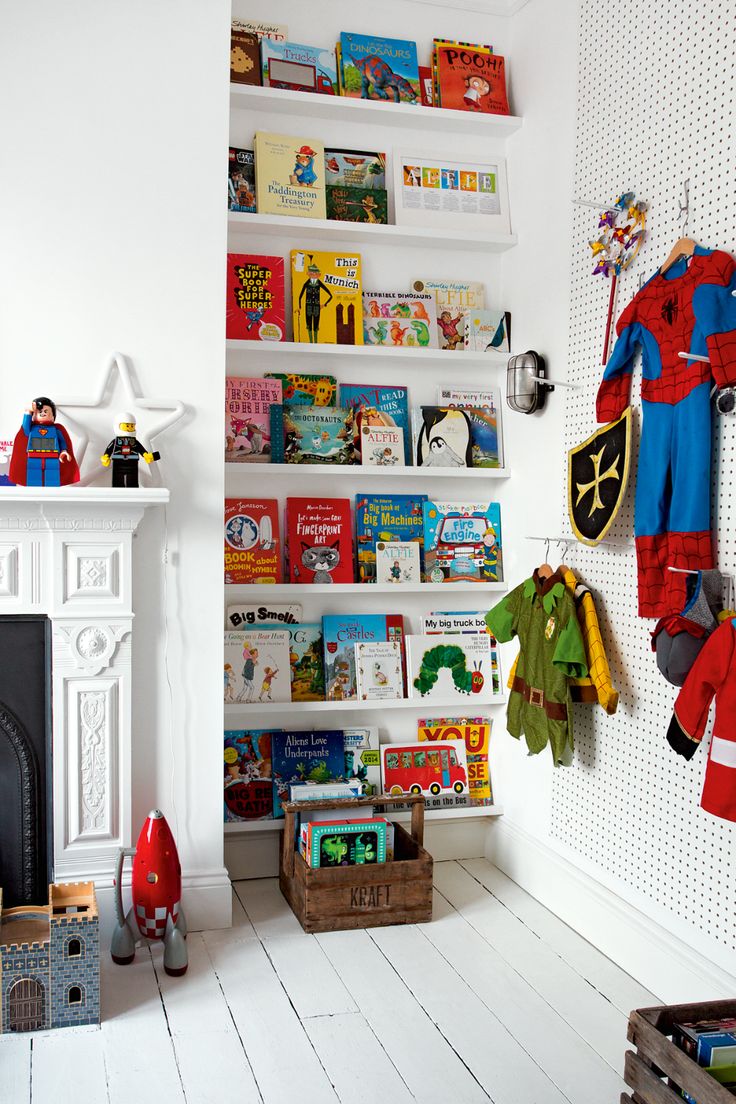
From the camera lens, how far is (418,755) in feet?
11.0

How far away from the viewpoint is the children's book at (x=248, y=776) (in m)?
3.17

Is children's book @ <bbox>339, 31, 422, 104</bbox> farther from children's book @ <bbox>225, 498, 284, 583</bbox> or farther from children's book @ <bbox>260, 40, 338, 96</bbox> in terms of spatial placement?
children's book @ <bbox>225, 498, 284, 583</bbox>

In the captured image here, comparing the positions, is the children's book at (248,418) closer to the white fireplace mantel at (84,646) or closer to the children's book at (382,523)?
the children's book at (382,523)

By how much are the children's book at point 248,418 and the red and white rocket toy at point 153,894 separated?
1.15 meters

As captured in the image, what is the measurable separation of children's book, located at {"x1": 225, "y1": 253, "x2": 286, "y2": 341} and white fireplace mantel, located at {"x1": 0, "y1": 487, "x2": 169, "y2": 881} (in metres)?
0.83

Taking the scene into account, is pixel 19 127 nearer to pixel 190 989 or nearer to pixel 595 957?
pixel 190 989

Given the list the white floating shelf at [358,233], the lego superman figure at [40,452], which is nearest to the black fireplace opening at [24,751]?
the lego superman figure at [40,452]

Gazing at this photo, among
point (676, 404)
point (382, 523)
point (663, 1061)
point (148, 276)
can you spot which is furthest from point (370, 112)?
point (663, 1061)

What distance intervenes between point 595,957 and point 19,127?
2635 mm

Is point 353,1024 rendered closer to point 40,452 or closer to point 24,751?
point 24,751

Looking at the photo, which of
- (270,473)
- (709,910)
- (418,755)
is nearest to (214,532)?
(270,473)

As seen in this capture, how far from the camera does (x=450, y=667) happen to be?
3.37 metres

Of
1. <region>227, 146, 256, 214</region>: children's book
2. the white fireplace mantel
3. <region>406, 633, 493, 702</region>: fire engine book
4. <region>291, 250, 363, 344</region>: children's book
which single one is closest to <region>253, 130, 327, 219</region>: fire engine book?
<region>227, 146, 256, 214</region>: children's book

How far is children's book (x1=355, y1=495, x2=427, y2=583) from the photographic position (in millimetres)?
3307
